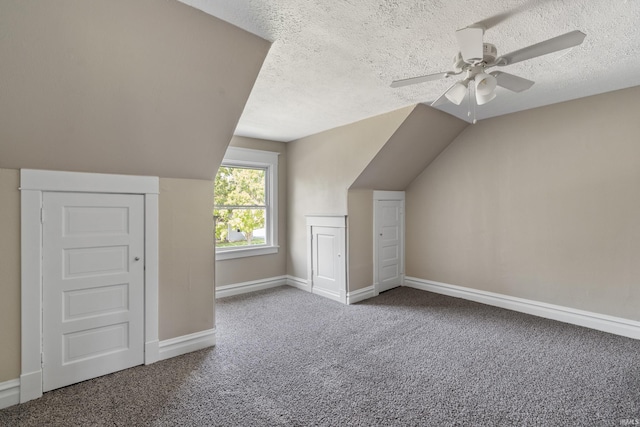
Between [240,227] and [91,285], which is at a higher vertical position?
[240,227]

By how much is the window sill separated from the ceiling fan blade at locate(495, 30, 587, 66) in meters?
3.90

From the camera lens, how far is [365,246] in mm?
4418

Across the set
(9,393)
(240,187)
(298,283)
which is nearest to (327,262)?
(298,283)

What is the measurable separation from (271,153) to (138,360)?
3345 mm

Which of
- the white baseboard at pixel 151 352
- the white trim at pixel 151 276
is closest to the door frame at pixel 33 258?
the white trim at pixel 151 276

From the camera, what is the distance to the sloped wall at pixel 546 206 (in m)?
3.10

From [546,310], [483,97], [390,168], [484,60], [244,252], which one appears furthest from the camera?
[244,252]

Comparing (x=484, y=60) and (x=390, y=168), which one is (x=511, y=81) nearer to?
(x=484, y=60)

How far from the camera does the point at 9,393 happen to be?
6.66ft

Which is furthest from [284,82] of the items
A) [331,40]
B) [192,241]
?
[192,241]

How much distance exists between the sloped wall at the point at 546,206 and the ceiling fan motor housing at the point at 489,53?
2.24m

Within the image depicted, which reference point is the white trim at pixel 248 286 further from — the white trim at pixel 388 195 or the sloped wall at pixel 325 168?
the white trim at pixel 388 195

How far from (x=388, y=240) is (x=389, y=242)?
0.04m

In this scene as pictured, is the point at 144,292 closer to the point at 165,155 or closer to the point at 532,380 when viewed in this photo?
the point at 165,155
